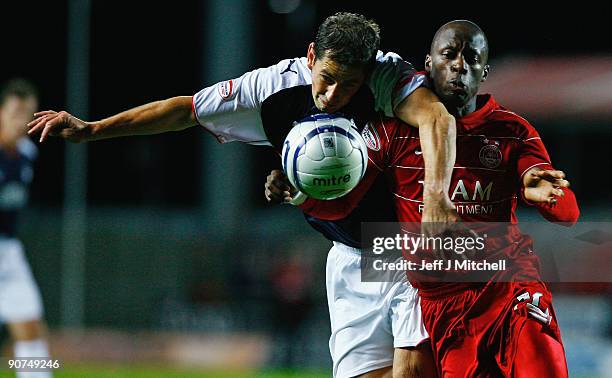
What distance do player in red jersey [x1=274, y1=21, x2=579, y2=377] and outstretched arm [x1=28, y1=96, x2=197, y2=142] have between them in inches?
36.6

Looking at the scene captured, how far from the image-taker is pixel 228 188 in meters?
14.7

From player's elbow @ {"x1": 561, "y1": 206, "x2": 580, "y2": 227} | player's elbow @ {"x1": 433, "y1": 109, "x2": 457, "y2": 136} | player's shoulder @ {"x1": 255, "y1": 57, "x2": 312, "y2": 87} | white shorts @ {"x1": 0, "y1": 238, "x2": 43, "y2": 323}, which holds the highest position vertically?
player's shoulder @ {"x1": 255, "y1": 57, "x2": 312, "y2": 87}

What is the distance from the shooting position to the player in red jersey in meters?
4.43

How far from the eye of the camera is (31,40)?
27.4 metres

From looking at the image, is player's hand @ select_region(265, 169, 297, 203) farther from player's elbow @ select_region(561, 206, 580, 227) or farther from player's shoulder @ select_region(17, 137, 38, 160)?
player's shoulder @ select_region(17, 137, 38, 160)

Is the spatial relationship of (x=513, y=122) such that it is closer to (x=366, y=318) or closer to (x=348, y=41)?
(x=348, y=41)

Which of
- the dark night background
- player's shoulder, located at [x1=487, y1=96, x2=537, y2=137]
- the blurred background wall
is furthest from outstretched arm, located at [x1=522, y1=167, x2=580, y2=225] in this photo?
the dark night background

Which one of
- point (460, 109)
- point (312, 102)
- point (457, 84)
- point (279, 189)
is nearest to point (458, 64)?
point (457, 84)

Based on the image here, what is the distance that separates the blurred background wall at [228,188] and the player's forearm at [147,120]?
21.9 feet

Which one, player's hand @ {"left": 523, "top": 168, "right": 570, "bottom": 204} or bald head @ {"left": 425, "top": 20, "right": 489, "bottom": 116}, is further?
bald head @ {"left": 425, "top": 20, "right": 489, "bottom": 116}

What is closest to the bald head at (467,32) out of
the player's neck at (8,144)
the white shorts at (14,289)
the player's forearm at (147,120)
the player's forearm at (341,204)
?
the player's forearm at (341,204)

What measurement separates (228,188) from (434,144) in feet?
34.7

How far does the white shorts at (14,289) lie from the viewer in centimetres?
832

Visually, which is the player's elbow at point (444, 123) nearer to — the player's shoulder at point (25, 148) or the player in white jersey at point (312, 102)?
the player in white jersey at point (312, 102)
